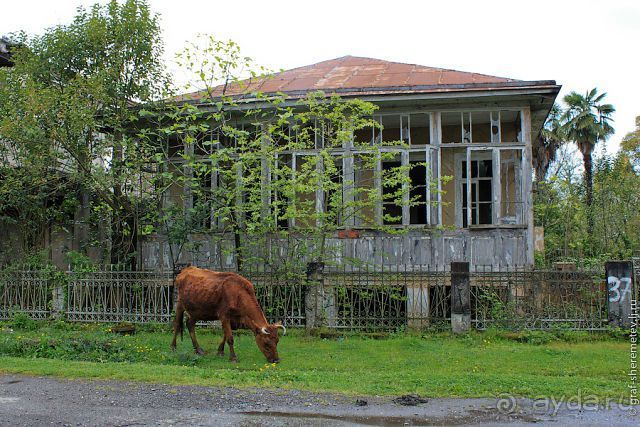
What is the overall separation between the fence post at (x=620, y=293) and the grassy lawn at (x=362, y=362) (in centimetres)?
50

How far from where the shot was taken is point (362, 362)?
10266 millimetres

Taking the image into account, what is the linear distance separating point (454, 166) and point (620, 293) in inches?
224

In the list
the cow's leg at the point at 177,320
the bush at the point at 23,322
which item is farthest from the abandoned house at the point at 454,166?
the cow's leg at the point at 177,320

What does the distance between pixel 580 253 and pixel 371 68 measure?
8.32 meters

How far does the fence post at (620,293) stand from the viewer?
12078 millimetres

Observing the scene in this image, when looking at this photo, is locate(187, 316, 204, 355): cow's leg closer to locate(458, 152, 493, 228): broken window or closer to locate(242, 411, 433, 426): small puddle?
locate(242, 411, 433, 426): small puddle

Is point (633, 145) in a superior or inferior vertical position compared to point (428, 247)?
superior

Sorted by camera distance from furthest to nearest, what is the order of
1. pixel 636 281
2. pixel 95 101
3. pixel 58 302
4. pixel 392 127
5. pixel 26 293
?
pixel 392 127 → pixel 95 101 → pixel 26 293 → pixel 58 302 → pixel 636 281

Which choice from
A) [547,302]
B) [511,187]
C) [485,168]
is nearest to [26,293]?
[547,302]

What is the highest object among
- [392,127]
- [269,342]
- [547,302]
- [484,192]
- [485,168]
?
[392,127]

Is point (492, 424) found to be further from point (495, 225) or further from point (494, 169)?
point (494, 169)

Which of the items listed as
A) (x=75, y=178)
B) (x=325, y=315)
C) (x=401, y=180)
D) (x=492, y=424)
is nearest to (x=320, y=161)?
(x=401, y=180)

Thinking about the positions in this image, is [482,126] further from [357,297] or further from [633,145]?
[633,145]

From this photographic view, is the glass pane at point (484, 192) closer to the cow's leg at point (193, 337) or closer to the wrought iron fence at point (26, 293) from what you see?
the cow's leg at point (193, 337)
